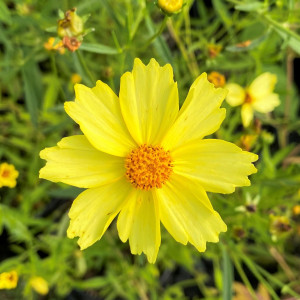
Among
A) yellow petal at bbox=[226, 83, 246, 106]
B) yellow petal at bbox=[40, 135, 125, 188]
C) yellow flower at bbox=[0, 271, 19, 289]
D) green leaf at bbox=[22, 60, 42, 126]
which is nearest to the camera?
yellow petal at bbox=[40, 135, 125, 188]

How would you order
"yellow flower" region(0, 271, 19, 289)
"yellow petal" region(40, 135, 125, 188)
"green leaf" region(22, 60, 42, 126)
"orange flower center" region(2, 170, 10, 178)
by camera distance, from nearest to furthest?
"yellow petal" region(40, 135, 125, 188) < "yellow flower" region(0, 271, 19, 289) < "orange flower center" region(2, 170, 10, 178) < "green leaf" region(22, 60, 42, 126)

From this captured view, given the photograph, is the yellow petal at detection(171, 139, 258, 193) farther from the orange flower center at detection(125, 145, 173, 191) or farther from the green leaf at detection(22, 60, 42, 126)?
the green leaf at detection(22, 60, 42, 126)

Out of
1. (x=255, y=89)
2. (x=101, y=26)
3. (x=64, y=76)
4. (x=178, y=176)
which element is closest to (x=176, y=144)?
(x=178, y=176)

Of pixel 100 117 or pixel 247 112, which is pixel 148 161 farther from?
pixel 247 112

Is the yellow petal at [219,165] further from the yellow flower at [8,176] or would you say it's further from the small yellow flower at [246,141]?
the yellow flower at [8,176]

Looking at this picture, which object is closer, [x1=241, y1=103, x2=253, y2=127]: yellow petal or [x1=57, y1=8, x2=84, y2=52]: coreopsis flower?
[x1=57, y1=8, x2=84, y2=52]: coreopsis flower

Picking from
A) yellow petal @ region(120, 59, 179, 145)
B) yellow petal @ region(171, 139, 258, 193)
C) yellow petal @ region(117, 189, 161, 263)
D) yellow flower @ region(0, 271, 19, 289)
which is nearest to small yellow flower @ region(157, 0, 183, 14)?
yellow petal @ region(120, 59, 179, 145)

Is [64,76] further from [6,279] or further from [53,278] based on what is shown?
[6,279]
